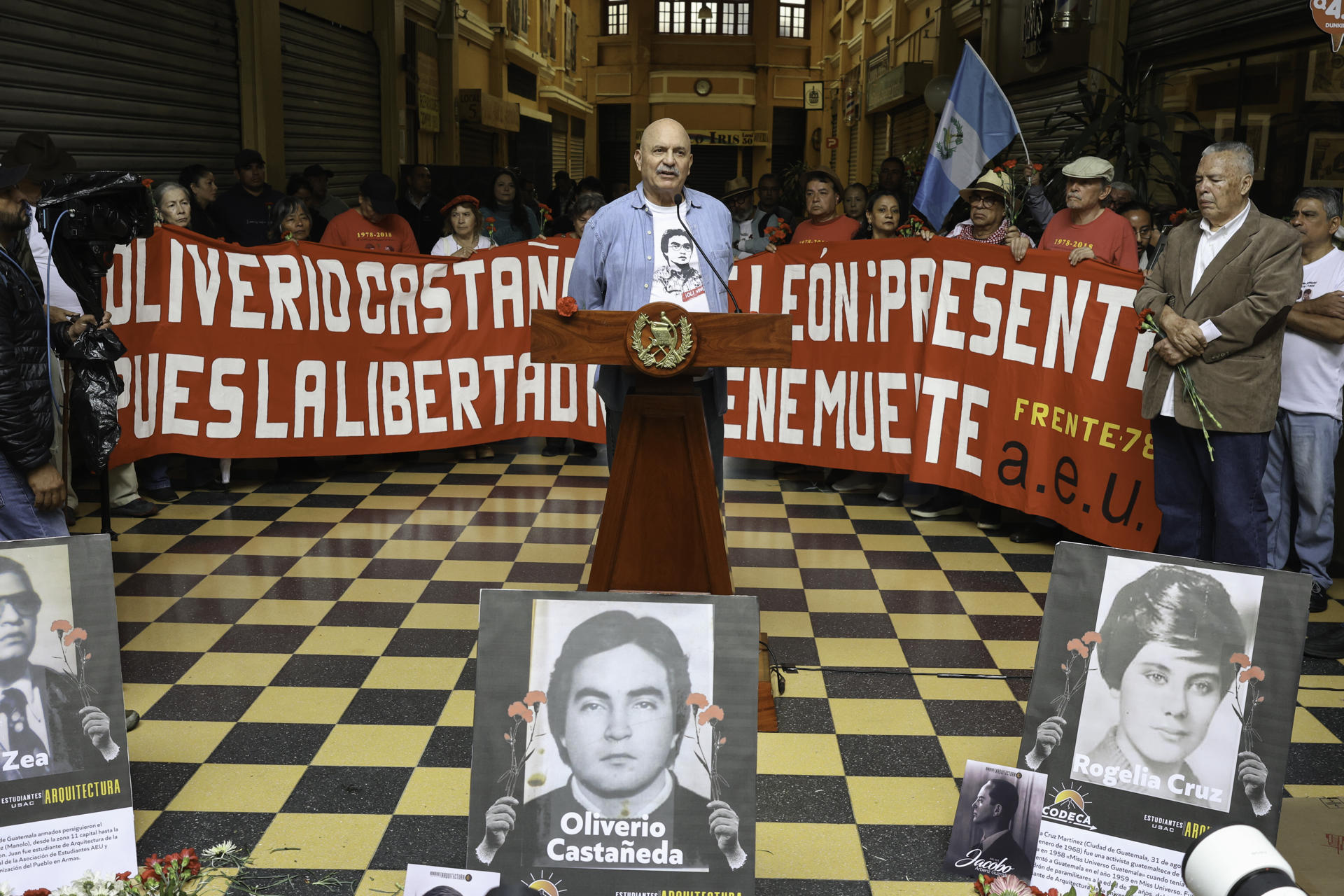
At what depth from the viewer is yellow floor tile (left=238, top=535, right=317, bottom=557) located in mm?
5531

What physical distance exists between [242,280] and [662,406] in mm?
4044

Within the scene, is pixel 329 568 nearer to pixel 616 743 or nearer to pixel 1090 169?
pixel 616 743

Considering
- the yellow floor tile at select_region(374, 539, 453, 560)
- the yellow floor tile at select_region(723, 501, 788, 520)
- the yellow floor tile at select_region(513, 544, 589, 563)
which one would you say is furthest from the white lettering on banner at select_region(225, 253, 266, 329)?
the yellow floor tile at select_region(723, 501, 788, 520)

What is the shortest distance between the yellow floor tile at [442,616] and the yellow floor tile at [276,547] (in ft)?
3.40

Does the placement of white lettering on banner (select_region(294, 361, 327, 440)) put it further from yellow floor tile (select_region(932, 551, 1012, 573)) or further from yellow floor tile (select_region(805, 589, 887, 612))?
yellow floor tile (select_region(932, 551, 1012, 573))

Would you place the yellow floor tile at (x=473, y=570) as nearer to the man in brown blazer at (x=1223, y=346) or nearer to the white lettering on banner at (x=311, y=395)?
the white lettering on banner at (x=311, y=395)

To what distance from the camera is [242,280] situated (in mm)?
6555

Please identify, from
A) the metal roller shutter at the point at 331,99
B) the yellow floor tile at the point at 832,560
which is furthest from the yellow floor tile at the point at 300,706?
the metal roller shutter at the point at 331,99

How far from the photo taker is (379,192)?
7512 mm

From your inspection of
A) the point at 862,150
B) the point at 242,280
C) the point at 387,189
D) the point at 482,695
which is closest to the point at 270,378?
the point at 242,280

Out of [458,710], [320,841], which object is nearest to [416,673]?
[458,710]

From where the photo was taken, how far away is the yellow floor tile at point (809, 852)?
2.90m

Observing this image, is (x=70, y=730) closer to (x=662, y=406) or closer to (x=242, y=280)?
(x=662, y=406)

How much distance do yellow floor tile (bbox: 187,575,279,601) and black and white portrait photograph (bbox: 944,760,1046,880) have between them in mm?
3287
